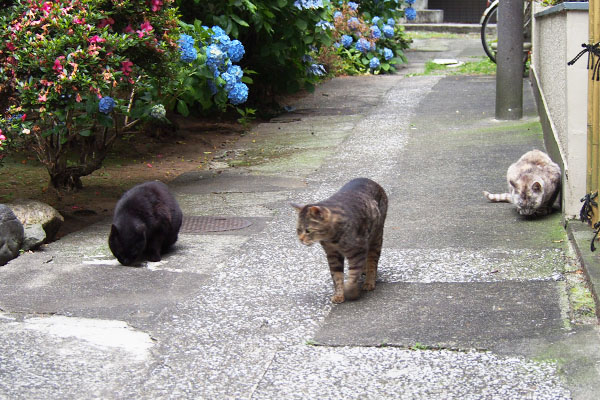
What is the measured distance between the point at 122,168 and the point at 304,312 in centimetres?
550

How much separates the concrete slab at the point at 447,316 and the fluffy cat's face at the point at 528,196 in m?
1.39

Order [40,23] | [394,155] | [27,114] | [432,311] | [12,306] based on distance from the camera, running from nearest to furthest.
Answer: [432,311] → [12,306] → [40,23] → [27,114] → [394,155]

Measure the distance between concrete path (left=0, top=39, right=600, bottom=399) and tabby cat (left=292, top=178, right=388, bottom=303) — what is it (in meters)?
0.15

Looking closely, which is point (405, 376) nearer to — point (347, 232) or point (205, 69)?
point (347, 232)

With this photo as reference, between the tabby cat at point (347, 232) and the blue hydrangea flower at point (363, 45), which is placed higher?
the blue hydrangea flower at point (363, 45)

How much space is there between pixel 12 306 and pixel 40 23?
2797 millimetres

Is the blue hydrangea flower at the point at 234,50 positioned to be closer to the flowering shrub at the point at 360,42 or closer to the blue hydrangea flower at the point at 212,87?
the blue hydrangea flower at the point at 212,87

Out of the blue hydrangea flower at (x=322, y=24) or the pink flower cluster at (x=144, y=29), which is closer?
the pink flower cluster at (x=144, y=29)

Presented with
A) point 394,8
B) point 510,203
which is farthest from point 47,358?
point 394,8

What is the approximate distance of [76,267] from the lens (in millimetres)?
5637

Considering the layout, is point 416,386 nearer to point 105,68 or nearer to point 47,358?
point 47,358

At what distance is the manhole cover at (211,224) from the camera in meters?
6.65

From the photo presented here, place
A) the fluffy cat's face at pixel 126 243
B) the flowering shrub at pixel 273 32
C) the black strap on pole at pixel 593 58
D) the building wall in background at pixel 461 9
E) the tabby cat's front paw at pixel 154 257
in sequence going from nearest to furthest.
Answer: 1. the black strap on pole at pixel 593 58
2. the fluffy cat's face at pixel 126 243
3. the tabby cat's front paw at pixel 154 257
4. the flowering shrub at pixel 273 32
5. the building wall in background at pixel 461 9

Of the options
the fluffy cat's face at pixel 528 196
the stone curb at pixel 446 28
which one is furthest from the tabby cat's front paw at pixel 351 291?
the stone curb at pixel 446 28
